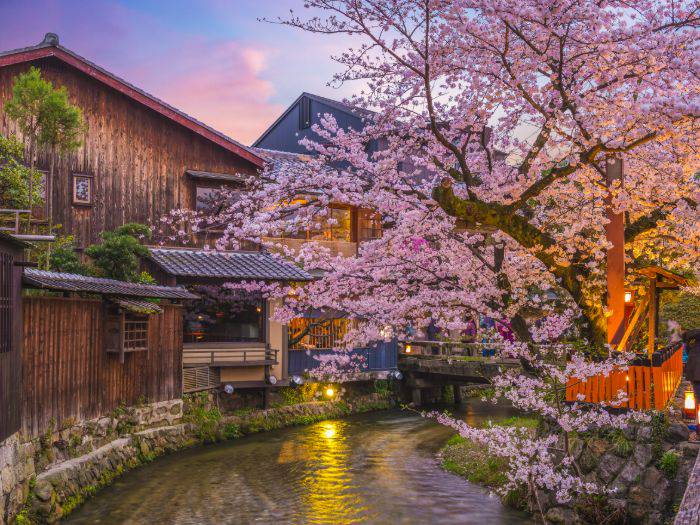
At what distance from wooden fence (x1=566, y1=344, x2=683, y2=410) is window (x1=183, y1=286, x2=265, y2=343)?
51.4 ft

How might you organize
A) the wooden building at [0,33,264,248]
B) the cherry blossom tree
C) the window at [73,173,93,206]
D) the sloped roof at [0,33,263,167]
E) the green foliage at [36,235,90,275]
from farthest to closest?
the window at [73,173,93,206] < the wooden building at [0,33,264,248] < the sloped roof at [0,33,263,167] < the green foliage at [36,235,90,275] < the cherry blossom tree

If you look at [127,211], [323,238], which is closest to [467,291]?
[127,211]

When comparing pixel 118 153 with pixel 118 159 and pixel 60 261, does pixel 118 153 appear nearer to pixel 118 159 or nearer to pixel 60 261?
pixel 118 159

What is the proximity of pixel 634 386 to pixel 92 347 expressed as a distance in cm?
1216

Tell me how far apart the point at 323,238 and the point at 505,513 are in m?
18.9

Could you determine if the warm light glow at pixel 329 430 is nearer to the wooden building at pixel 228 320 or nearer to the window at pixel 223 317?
the wooden building at pixel 228 320

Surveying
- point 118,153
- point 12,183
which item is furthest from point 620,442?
point 118,153

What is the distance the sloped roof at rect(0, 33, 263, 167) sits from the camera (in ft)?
72.1

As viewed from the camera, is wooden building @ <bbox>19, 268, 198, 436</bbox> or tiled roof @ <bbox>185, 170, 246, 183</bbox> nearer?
wooden building @ <bbox>19, 268, 198, 436</bbox>

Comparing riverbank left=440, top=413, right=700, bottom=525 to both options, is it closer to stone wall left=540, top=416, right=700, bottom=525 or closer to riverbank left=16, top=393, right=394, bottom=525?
stone wall left=540, top=416, right=700, bottom=525

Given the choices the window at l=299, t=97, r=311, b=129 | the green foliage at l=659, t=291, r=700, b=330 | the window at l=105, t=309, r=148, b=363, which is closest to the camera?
the window at l=105, t=309, r=148, b=363

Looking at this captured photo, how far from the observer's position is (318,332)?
2911 cm

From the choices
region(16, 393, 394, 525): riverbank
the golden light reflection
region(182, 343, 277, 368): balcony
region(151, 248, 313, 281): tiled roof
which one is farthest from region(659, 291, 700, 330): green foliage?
region(182, 343, 277, 368): balcony

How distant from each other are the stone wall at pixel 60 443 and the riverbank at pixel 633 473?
942cm
